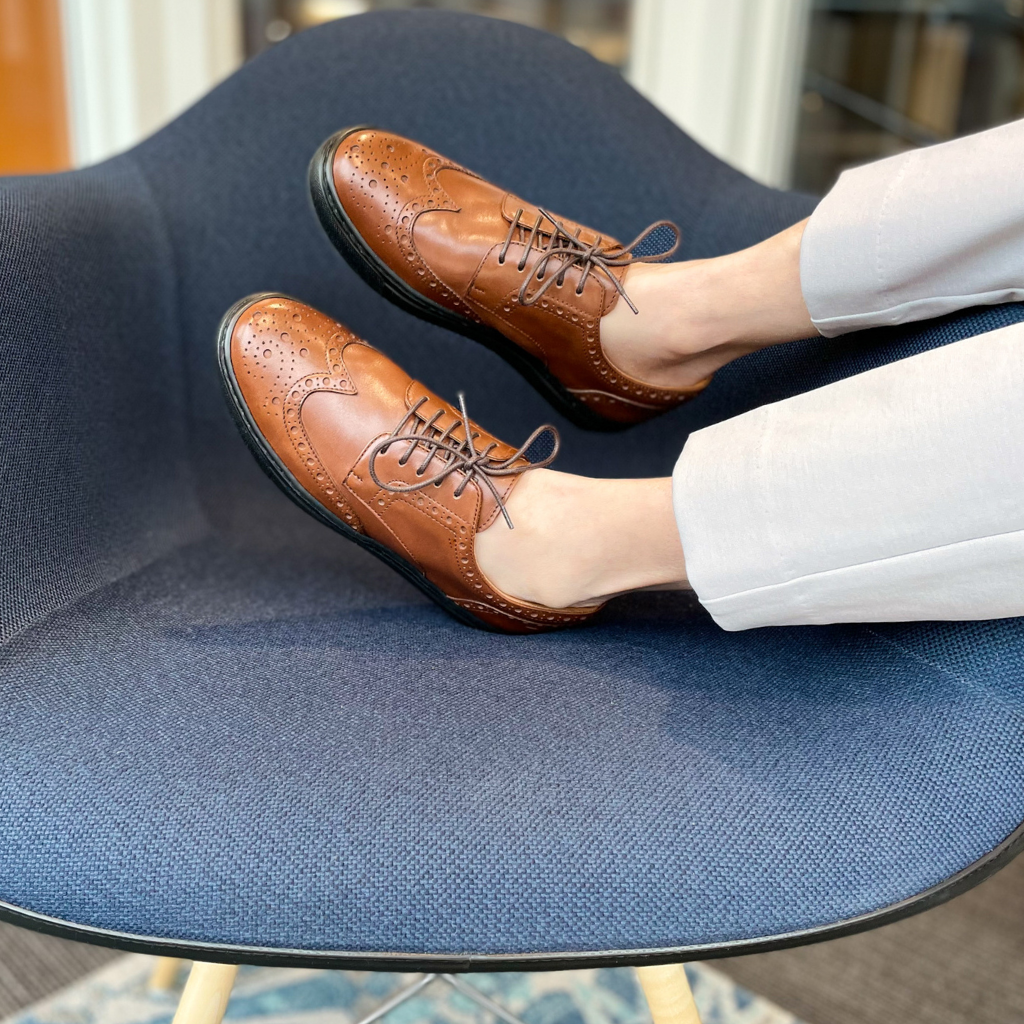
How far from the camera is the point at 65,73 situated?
59.0 inches

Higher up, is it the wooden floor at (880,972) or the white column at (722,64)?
the white column at (722,64)

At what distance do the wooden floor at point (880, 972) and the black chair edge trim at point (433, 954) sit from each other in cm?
58

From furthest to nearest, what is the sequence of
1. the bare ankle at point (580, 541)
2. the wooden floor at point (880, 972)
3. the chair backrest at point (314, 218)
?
the wooden floor at point (880, 972), the chair backrest at point (314, 218), the bare ankle at point (580, 541)

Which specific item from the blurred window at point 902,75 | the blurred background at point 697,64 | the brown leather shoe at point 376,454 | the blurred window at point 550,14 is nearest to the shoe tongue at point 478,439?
the brown leather shoe at point 376,454

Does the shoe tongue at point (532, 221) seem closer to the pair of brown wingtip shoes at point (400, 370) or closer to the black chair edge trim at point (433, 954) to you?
the pair of brown wingtip shoes at point (400, 370)

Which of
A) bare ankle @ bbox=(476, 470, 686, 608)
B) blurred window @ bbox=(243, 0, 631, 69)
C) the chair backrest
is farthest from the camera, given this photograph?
blurred window @ bbox=(243, 0, 631, 69)

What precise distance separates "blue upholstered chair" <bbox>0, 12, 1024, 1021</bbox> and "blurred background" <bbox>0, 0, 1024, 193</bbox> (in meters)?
0.70

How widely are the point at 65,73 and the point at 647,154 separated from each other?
40.1 inches

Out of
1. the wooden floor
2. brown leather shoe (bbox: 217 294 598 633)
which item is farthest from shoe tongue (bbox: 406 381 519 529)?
the wooden floor

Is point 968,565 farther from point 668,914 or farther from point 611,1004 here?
point 611,1004

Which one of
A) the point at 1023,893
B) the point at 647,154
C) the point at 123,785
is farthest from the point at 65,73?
the point at 1023,893

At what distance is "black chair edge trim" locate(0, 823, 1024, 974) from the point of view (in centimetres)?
45

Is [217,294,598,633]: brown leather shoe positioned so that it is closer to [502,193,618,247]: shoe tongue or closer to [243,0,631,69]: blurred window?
[502,193,618,247]: shoe tongue

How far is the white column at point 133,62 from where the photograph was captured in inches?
58.0
